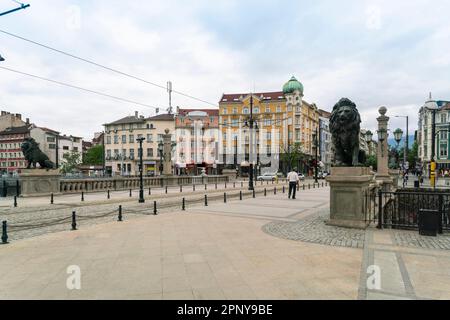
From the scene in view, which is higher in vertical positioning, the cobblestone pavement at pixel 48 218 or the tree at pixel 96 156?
the tree at pixel 96 156

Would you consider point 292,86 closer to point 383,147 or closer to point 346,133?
point 383,147

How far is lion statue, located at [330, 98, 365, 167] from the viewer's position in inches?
408

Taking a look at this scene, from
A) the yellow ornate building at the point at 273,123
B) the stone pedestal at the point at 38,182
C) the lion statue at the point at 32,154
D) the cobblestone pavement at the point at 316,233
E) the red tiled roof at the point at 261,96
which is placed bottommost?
the cobblestone pavement at the point at 316,233

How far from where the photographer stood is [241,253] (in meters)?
6.76

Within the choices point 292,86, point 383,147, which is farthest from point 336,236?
point 292,86

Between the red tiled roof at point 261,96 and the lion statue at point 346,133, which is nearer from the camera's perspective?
the lion statue at point 346,133

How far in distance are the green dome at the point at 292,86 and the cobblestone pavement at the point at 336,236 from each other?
65349 millimetres

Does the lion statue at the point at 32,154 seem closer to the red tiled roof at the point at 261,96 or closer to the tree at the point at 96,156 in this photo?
the red tiled roof at the point at 261,96

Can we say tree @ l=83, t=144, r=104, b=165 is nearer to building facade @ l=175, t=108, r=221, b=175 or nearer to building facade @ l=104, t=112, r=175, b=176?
building facade @ l=104, t=112, r=175, b=176

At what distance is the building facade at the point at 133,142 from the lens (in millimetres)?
73688

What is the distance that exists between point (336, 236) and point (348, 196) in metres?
1.97

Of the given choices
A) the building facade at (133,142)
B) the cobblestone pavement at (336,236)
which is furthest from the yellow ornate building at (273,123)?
the cobblestone pavement at (336,236)
